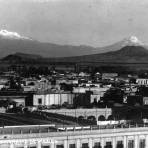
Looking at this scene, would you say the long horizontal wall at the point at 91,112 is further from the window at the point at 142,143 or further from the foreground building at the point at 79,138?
the foreground building at the point at 79,138

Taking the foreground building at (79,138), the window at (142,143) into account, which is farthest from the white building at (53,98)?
the foreground building at (79,138)

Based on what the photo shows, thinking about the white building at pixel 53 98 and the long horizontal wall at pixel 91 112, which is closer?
the long horizontal wall at pixel 91 112

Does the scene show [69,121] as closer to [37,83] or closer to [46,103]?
[46,103]

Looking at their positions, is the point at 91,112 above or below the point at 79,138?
below

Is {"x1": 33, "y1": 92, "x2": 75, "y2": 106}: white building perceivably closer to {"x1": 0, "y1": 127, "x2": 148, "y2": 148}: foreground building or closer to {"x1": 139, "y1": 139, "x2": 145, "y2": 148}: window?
{"x1": 139, "y1": 139, "x2": 145, "y2": 148}: window

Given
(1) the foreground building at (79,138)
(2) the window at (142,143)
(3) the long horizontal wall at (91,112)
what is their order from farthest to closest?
1. (3) the long horizontal wall at (91,112)
2. (2) the window at (142,143)
3. (1) the foreground building at (79,138)

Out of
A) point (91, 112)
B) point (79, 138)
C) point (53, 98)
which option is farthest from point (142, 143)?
point (53, 98)

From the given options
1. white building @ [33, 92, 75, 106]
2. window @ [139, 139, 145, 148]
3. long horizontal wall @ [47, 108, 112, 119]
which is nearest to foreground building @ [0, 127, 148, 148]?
window @ [139, 139, 145, 148]

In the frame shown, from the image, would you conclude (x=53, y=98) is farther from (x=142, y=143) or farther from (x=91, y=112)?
(x=142, y=143)

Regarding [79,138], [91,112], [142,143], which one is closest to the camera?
[79,138]
